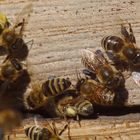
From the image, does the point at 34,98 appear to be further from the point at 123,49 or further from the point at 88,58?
the point at 123,49

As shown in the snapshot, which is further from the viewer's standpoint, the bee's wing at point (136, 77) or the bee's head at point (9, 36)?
the bee's head at point (9, 36)

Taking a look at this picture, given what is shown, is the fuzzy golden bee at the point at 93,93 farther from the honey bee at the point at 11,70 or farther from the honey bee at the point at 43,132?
the honey bee at the point at 11,70

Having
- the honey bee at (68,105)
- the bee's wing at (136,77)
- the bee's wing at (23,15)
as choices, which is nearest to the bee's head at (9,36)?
the bee's wing at (23,15)

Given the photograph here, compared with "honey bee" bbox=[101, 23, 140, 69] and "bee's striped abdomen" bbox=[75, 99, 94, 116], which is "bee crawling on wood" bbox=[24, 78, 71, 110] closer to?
"bee's striped abdomen" bbox=[75, 99, 94, 116]

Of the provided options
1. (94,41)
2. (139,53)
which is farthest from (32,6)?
(139,53)

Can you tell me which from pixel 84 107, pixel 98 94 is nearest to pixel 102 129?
pixel 84 107

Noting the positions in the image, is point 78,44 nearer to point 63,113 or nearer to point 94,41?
point 94,41
